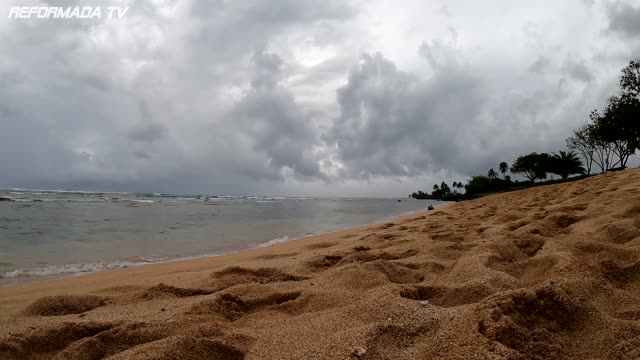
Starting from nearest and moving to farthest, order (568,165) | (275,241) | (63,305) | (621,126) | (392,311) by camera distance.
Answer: (392,311)
(63,305)
(275,241)
(621,126)
(568,165)

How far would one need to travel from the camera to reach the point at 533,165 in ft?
189

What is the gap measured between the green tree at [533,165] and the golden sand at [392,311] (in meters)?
59.1

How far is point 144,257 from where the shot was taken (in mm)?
7824

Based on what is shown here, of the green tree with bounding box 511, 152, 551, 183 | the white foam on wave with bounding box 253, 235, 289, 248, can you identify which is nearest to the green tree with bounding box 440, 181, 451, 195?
the green tree with bounding box 511, 152, 551, 183

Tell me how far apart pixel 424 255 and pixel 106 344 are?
340 cm

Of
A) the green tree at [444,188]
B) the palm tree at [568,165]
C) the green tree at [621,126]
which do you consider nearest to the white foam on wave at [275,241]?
the green tree at [621,126]

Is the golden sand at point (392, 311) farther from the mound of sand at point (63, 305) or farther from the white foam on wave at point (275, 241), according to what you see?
the white foam on wave at point (275, 241)

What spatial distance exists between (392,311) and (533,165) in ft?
210

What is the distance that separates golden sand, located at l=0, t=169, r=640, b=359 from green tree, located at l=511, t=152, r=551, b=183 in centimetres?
5913

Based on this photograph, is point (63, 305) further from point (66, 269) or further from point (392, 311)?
point (66, 269)

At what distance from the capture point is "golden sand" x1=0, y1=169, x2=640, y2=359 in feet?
6.14

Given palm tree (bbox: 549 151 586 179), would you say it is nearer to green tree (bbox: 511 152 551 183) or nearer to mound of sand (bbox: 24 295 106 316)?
green tree (bbox: 511 152 551 183)

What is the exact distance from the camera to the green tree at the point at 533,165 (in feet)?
183

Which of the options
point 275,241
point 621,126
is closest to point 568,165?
point 621,126
